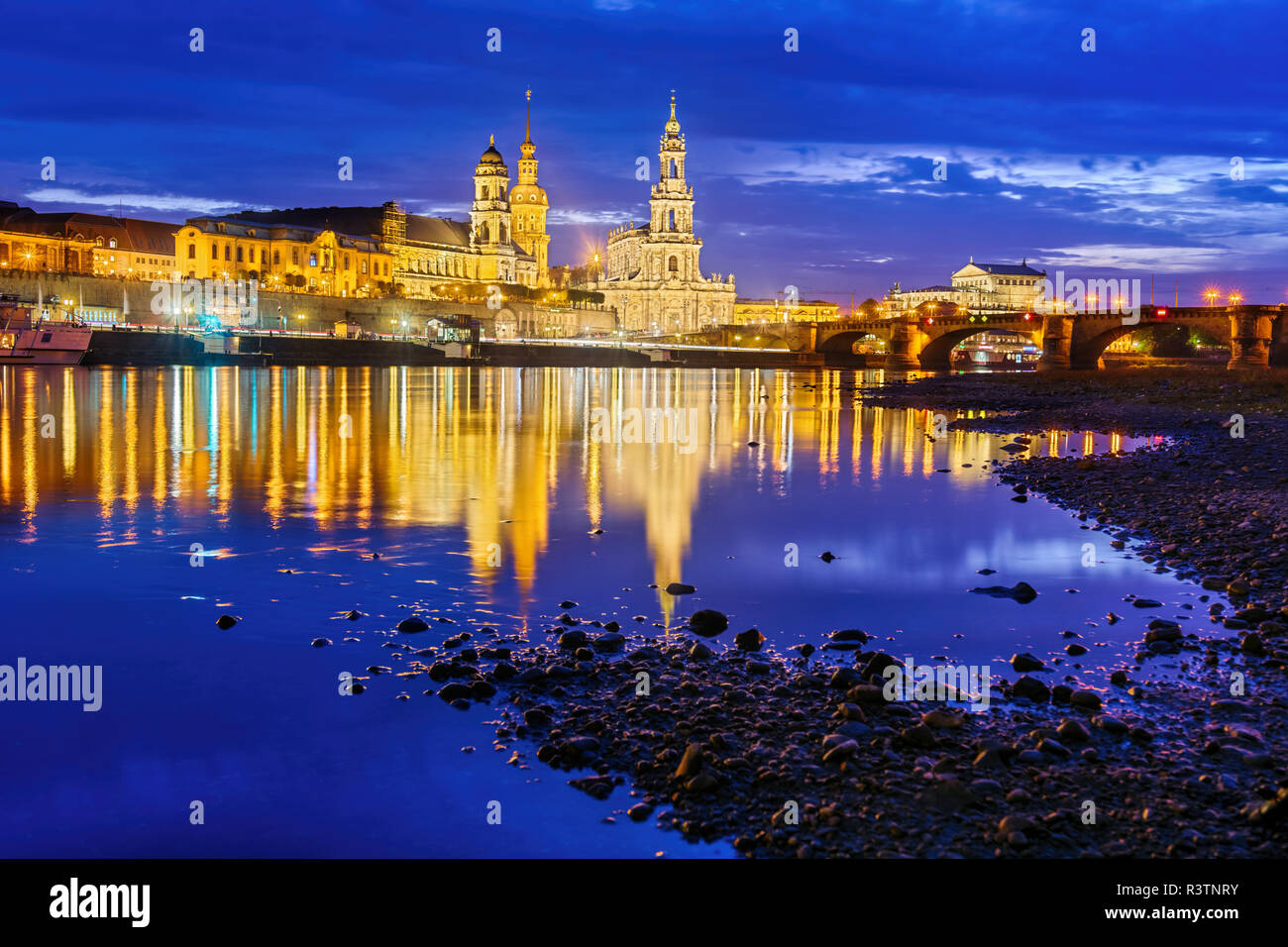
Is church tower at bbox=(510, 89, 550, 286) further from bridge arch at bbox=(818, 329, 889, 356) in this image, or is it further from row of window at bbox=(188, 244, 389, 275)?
bridge arch at bbox=(818, 329, 889, 356)

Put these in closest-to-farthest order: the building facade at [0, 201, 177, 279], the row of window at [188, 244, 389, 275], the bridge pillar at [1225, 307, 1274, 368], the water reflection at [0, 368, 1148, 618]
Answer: the water reflection at [0, 368, 1148, 618] < the bridge pillar at [1225, 307, 1274, 368] < the building facade at [0, 201, 177, 279] < the row of window at [188, 244, 389, 275]

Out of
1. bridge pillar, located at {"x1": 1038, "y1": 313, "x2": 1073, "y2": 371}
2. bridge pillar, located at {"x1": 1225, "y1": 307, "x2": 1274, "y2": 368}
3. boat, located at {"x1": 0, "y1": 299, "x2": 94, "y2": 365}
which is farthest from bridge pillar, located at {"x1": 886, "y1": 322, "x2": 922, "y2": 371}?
boat, located at {"x1": 0, "y1": 299, "x2": 94, "y2": 365}

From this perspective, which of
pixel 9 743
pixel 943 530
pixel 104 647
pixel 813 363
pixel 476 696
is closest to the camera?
pixel 9 743

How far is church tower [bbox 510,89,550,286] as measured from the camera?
19088cm

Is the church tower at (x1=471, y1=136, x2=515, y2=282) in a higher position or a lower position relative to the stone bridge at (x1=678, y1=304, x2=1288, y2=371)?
higher

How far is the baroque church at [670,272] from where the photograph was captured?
175000 millimetres

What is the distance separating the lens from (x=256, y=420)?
31.7 meters

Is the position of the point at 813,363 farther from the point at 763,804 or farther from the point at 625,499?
the point at 763,804

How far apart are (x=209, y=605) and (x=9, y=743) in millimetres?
3287

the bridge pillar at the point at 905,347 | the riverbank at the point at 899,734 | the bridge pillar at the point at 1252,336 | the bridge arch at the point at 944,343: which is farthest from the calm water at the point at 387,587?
the bridge pillar at the point at 905,347

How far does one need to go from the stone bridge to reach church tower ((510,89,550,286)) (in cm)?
8736

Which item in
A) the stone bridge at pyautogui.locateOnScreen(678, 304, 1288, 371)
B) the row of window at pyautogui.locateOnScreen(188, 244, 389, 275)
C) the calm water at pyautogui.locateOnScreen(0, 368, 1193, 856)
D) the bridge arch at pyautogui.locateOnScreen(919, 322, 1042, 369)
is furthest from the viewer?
the row of window at pyautogui.locateOnScreen(188, 244, 389, 275)
